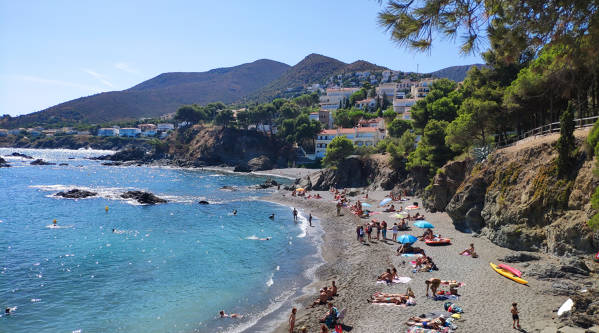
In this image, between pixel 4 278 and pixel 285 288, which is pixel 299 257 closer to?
pixel 285 288

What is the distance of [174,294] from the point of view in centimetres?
1991

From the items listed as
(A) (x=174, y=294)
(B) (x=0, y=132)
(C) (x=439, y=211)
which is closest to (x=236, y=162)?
(C) (x=439, y=211)

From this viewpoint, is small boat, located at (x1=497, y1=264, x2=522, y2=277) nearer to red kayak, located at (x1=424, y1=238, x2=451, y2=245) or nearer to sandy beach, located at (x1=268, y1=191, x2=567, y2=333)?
sandy beach, located at (x1=268, y1=191, x2=567, y2=333)

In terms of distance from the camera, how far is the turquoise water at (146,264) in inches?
686

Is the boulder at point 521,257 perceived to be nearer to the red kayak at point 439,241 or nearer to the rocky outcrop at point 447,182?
the red kayak at point 439,241

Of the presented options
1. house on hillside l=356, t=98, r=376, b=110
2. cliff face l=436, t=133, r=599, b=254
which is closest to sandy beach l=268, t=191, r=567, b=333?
cliff face l=436, t=133, r=599, b=254

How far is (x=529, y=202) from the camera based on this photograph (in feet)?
67.0

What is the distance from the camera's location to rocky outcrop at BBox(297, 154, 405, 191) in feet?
182

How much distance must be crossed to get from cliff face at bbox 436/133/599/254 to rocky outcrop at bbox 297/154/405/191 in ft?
90.8

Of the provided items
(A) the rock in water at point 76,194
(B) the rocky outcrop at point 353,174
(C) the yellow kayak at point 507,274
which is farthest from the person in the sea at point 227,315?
(A) the rock in water at point 76,194

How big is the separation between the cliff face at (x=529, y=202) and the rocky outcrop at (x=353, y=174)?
90.8 feet

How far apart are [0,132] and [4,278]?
215m

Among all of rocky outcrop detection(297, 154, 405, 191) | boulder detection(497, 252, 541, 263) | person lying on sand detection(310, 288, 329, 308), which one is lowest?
person lying on sand detection(310, 288, 329, 308)

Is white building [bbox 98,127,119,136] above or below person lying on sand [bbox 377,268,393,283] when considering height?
above
